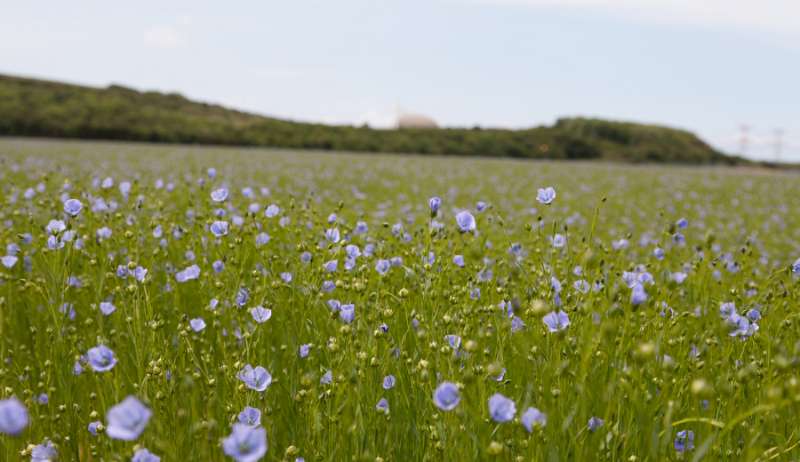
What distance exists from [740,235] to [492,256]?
5.23 meters

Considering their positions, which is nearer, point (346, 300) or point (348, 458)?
point (348, 458)

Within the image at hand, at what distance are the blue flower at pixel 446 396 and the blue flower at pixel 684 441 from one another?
866 millimetres

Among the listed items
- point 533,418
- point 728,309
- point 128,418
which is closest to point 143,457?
point 128,418

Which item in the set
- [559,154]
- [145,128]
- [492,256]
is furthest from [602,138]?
[492,256]

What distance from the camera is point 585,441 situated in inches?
72.0

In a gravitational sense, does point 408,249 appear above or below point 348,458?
above

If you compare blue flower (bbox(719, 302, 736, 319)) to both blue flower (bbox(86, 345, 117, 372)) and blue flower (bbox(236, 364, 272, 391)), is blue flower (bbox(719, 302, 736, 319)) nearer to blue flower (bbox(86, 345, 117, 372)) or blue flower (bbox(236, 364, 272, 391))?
blue flower (bbox(236, 364, 272, 391))

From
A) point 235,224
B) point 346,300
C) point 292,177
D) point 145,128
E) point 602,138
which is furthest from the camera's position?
point 602,138

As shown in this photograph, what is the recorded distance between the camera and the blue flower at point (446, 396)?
1506mm

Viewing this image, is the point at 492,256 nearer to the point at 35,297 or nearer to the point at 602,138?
the point at 35,297

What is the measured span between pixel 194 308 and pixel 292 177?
845 centimetres

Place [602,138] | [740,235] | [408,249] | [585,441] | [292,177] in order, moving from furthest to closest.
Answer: [602,138] < [292,177] < [740,235] < [408,249] < [585,441]

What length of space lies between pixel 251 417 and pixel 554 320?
1.00m

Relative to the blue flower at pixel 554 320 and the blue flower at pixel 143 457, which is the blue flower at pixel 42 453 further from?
the blue flower at pixel 554 320
